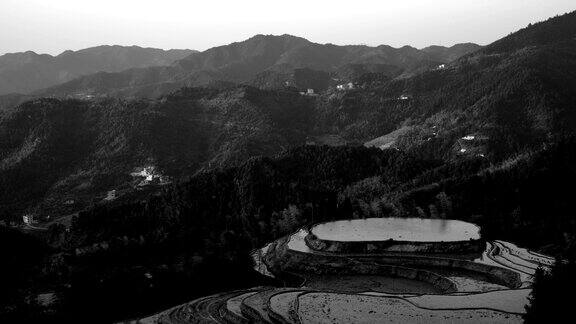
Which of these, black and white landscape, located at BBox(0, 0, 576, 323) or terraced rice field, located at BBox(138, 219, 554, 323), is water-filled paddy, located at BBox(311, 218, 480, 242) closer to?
black and white landscape, located at BBox(0, 0, 576, 323)

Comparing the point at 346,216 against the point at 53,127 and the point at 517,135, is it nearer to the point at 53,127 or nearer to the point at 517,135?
the point at 517,135

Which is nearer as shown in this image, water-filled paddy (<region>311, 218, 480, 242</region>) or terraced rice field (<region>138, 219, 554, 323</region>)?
terraced rice field (<region>138, 219, 554, 323</region>)

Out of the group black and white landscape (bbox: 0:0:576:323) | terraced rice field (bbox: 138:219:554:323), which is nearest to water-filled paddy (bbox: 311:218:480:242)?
black and white landscape (bbox: 0:0:576:323)

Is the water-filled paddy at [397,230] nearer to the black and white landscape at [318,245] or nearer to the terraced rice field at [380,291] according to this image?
the black and white landscape at [318,245]

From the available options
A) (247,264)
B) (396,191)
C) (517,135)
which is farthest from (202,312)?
(517,135)

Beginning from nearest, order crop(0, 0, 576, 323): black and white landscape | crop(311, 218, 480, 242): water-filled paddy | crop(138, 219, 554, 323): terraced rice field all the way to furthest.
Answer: crop(138, 219, 554, 323): terraced rice field, crop(0, 0, 576, 323): black and white landscape, crop(311, 218, 480, 242): water-filled paddy

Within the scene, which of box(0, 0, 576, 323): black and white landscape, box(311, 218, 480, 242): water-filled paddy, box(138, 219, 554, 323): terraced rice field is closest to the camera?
box(138, 219, 554, 323): terraced rice field

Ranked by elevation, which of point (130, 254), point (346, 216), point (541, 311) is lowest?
point (130, 254)
